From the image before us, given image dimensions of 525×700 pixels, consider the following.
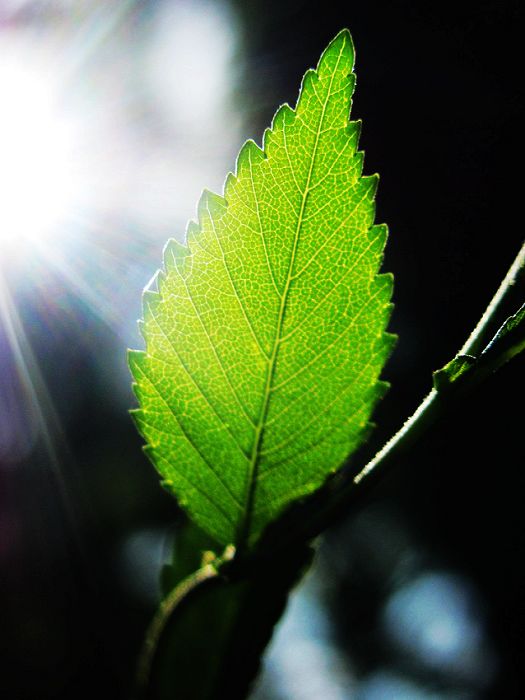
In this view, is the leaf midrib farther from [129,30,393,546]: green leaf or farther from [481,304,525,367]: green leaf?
[481,304,525,367]: green leaf

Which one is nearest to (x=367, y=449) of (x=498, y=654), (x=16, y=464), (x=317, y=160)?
(x=498, y=654)

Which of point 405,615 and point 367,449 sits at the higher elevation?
point 367,449

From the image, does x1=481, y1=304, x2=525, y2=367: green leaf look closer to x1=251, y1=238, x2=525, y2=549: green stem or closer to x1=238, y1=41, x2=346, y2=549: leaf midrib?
x1=251, y1=238, x2=525, y2=549: green stem

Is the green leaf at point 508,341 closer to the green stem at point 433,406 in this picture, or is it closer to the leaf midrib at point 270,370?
the green stem at point 433,406

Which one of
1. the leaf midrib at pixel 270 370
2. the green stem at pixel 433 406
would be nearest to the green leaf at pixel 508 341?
the green stem at pixel 433 406

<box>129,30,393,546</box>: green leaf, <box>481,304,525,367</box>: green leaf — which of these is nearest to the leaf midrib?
<box>129,30,393,546</box>: green leaf

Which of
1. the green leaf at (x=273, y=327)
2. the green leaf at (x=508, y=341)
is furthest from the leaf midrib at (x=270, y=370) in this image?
the green leaf at (x=508, y=341)

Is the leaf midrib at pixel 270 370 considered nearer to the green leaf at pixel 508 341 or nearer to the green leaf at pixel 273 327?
the green leaf at pixel 273 327

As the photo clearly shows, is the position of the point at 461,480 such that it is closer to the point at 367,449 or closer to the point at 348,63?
the point at 367,449
